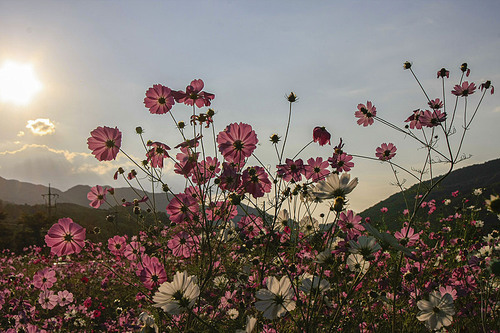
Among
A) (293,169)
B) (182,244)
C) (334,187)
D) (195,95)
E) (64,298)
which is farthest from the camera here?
(64,298)

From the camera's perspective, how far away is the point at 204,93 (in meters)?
1.69

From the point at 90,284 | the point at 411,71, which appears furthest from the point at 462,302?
the point at 90,284

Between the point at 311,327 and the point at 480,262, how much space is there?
154cm

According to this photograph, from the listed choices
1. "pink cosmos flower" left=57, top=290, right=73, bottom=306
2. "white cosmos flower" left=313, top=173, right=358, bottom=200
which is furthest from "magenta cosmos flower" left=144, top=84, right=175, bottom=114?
"pink cosmos flower" left=57, top=290, right=73, bottom=306

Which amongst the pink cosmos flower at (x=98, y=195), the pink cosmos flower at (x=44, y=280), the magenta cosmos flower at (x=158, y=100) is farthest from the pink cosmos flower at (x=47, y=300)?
the magenta cosmos flower at (x=158, y=100)

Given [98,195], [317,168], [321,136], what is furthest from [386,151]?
[98,195]

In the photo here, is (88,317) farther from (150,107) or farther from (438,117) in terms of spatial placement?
(438,117)

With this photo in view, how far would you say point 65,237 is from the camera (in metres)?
1.52

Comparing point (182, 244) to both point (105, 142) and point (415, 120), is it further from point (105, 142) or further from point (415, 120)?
point (415, 120)

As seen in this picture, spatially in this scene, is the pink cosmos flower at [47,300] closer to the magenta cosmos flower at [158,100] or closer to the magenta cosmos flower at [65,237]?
the magenta cosmos flower at [65,237]

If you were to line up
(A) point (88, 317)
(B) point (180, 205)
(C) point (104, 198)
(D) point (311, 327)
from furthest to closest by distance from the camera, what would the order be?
(A) point (88, 317) → (C) point (104, 198) → (B) point (180, 205) → (D) point (311, 327)

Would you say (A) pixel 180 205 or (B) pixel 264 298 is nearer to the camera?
(B) pixel 264 298

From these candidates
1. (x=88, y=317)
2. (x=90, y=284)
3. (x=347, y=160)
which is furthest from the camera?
(x=90, y=284)

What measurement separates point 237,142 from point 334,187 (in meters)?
0.50
